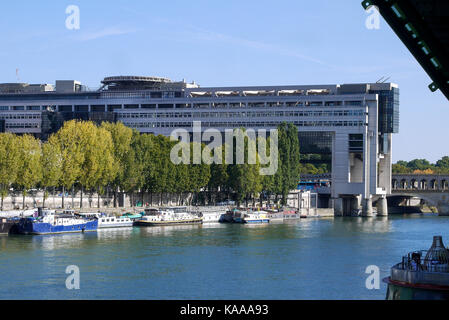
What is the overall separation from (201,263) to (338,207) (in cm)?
8668

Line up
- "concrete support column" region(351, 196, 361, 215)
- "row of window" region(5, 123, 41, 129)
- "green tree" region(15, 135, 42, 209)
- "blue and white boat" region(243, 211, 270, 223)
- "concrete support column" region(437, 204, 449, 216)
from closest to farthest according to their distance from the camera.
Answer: "green tree" region(15, 135, 42, 209) → "blue and white boat" region(243, 211, 270, 223) → "concrete support column" region(351, 196, 361, 215) → "concrete support column" region(437, 204, 449, 216) → "row of window" region(5, 123, 41, 129)

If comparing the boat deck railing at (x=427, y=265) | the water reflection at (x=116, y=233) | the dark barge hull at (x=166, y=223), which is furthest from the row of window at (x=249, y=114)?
the boat deck railing at (x=427, y=265)

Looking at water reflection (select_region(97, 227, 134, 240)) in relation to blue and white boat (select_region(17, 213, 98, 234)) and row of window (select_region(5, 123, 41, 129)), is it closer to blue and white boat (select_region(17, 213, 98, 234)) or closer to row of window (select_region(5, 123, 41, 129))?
blue and white boat (select_region(17, 213, 98, 234))

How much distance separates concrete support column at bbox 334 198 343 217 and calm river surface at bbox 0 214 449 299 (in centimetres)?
4934

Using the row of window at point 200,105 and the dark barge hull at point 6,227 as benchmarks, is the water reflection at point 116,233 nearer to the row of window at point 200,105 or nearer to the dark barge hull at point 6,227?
the dark barge hull at point 6,227

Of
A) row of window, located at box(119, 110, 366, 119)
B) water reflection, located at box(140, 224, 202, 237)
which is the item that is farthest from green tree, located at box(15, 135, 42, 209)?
row of window, located at box(119, 110, 366, 119)

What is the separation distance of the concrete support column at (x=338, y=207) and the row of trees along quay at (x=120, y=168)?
990 cm

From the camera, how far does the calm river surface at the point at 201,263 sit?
4650 centimetres

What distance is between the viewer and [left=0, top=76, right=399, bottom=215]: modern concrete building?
142250 mm

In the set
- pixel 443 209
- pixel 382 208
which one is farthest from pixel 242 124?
pixel 443 209

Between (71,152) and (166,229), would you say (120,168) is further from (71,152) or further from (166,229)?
(166,229)

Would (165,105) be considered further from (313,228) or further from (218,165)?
(313,228)

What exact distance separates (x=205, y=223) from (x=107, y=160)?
15166 mm

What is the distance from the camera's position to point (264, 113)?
475 feet
